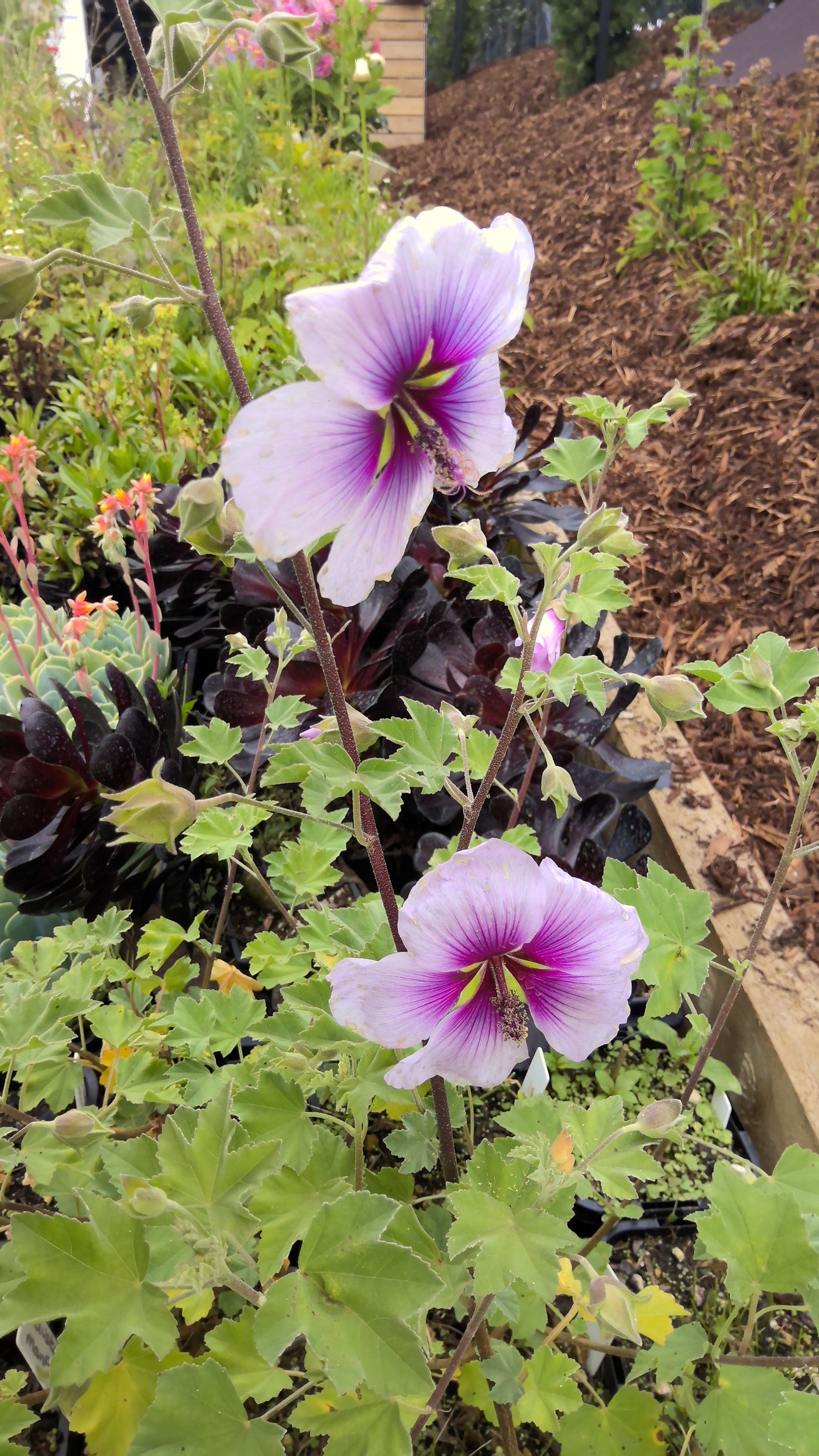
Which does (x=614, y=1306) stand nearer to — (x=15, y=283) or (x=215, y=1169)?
(x=215, y=1169)

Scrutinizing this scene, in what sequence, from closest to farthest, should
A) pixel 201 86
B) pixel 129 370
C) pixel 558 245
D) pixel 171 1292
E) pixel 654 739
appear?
pixel 201 86 → pixel 171 1292 → pixel 654 739 → pixel 129 370 → pixel 558 245

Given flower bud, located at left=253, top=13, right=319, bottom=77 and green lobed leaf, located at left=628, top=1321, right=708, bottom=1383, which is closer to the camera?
flower bud, located at left=253, top=13, right=319, bottom=77

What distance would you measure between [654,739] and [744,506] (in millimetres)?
1188

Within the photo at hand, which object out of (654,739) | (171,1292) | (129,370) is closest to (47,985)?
(171,1292)

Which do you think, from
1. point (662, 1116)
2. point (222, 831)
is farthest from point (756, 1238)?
point (222, 831)

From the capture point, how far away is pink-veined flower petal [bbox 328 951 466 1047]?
2.25 ft

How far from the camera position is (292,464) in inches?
21.9

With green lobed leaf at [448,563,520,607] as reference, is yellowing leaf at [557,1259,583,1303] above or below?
below

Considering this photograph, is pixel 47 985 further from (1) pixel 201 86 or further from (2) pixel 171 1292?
(1) pixel 201 86

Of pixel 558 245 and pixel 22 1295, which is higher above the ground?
pixel 558 245

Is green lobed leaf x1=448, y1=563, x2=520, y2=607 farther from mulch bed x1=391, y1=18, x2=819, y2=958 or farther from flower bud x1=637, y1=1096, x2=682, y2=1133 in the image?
mulch bed x1=391, y1=18, x2=819, y2=958

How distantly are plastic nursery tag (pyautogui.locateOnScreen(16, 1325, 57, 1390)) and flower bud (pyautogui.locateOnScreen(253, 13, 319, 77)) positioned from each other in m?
1.31

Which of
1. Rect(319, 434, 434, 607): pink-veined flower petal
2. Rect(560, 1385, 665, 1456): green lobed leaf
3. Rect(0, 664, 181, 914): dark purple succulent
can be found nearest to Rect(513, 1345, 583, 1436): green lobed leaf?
Rect(560, 1385, 665, 1456): green lobed leaf

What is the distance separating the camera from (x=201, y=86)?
26.0 inches
